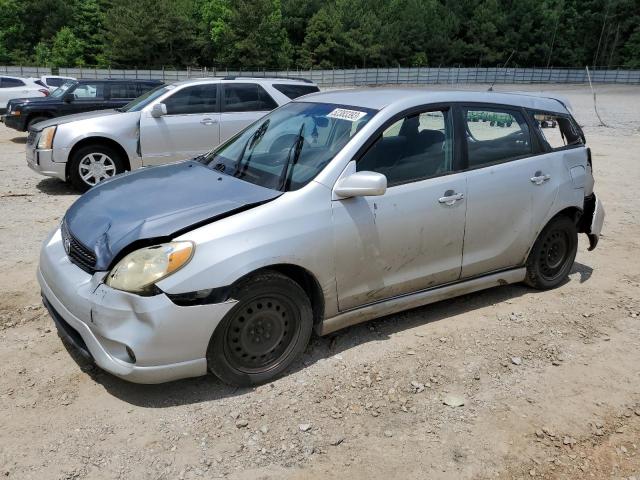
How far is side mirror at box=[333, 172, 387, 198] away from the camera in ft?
11.3

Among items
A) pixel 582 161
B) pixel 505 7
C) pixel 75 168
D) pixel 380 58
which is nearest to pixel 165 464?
pixel 582 161

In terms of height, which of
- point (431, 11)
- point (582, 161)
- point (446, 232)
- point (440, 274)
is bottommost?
point (440, 274)

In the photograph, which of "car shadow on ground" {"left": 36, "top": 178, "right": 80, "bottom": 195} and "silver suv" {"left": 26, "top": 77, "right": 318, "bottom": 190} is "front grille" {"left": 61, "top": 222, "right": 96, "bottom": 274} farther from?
"car shadow on ground" {"left": 36, "top": 178, "right": 80, "bottom": 195}

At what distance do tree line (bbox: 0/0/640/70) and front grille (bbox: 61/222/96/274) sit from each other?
6767 cm

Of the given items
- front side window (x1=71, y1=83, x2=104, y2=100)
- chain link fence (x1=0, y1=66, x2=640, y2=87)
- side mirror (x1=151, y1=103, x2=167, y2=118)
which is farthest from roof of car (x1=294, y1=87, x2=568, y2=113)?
chain link fence (x1=0, y1=66, x2=640, y2=87)

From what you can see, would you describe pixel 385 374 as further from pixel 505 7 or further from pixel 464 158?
pixel 505 7

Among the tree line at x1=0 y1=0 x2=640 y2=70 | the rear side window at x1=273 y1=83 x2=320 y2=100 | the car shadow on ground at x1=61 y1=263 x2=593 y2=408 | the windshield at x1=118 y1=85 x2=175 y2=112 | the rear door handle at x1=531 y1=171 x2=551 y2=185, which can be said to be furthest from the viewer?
the tree line at x1=0 y1=0 x2=640 y2=70

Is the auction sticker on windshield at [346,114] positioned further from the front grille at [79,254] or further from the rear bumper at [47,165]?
the rear bumper at [47,165]

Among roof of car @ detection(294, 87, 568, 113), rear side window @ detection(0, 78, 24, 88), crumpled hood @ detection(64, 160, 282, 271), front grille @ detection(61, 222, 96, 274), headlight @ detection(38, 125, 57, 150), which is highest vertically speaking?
roof of car @ detection(294, 87, 568, 113)

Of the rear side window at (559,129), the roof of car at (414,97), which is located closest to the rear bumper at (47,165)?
the roof of car at (414,97)

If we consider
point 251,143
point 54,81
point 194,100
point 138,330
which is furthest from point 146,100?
point 54,81

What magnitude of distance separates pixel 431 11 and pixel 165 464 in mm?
89623

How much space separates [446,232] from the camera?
13.3 ft

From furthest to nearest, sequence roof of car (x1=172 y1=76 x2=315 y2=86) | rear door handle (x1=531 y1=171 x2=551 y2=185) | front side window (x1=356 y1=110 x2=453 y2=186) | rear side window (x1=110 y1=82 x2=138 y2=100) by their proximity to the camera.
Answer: rear side window (x1=110 y1=82 x2=138 y2=100), roof of car (x1=172 y1=76 x2=315 y2=86), rear door handle (x1=531 y1=171 x2=551 y2=185), front side window (x1=356 y1=110 x2=453 y2=186)
